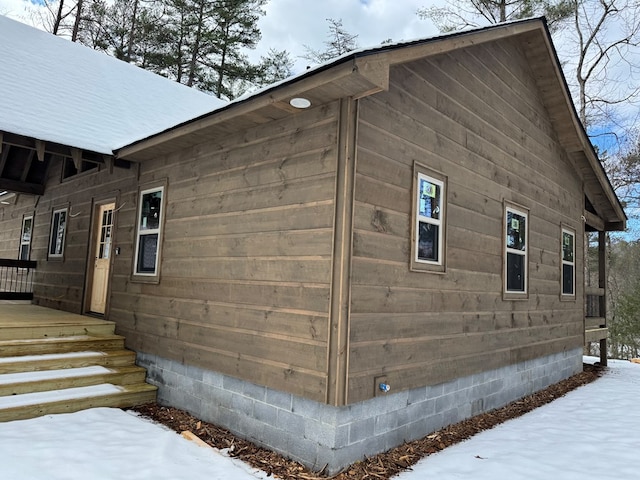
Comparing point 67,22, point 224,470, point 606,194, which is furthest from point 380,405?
point 67,22

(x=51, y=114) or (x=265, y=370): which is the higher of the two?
(x=51, y=114)

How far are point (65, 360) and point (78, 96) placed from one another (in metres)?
4.28

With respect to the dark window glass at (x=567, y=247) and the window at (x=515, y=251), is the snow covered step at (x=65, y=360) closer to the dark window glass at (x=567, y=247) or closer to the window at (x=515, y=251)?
the window at (x=515, y=251)

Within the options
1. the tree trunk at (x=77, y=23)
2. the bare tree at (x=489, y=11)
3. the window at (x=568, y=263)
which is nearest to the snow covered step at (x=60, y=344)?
the window at (x=568, y=263)

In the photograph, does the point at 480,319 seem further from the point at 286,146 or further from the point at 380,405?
the point at 286,146

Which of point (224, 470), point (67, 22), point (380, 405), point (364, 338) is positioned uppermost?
point (67, 22)

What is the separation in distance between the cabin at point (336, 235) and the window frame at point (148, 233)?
0.03 meters

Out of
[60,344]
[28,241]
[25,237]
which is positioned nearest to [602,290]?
[60,344]

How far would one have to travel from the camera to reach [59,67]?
7945mm

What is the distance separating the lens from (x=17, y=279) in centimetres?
966

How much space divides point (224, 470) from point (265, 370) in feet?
2.83

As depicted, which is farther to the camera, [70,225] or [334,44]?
[334,44]

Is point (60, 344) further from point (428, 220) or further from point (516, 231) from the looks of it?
point (516, 231)

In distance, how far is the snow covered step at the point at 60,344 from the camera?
197 inches
